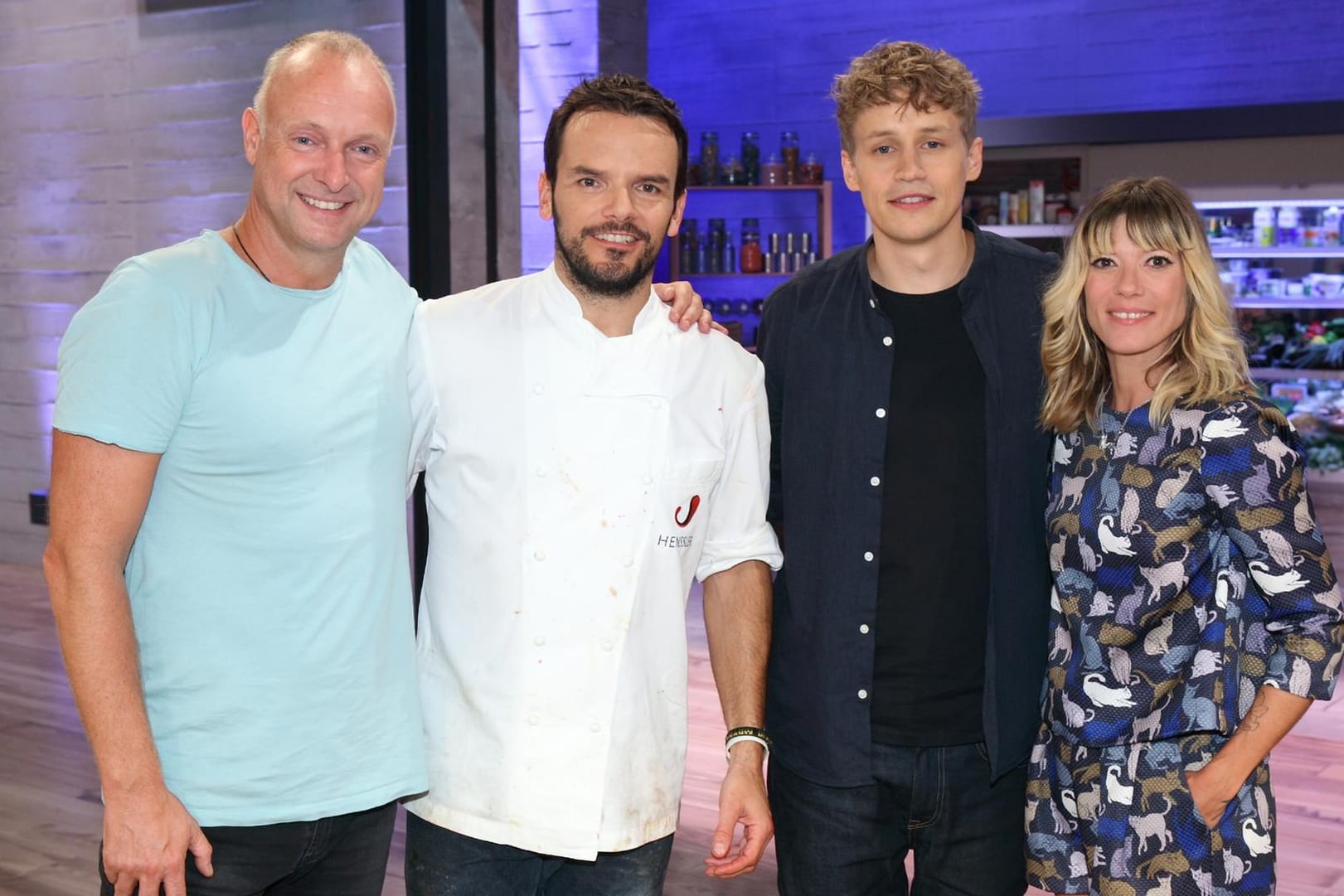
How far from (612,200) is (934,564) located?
707 millimetres

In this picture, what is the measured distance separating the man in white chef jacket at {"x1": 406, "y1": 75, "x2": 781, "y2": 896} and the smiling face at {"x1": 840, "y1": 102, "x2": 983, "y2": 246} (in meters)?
0.32

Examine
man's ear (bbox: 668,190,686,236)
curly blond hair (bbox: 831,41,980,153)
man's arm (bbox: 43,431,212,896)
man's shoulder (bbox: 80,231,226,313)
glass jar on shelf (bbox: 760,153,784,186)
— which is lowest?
man's arm (bbox: 43,431,212,896)

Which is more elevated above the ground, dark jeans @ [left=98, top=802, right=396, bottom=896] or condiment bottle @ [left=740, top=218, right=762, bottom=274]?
condiment bottle @ [left=740, top=218, right=762, bottom=274]

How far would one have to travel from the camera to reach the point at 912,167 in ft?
6.39

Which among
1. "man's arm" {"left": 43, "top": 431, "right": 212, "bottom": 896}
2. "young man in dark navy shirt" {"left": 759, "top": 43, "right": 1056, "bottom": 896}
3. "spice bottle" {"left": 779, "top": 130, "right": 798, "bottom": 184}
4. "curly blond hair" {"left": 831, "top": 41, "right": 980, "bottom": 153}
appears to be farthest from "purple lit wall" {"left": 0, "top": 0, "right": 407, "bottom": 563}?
"man's arm" {"left": 43, "top": 431, "right": 212, "bottom": 896}

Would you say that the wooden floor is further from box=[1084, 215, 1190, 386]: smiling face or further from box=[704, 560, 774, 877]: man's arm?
box=[1084, 215, 1190, 386]: smiling face

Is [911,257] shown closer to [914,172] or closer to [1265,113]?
[914,172]

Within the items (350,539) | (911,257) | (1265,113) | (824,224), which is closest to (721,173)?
(824,224)

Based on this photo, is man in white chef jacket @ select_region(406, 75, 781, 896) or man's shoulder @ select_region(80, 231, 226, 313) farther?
man in white chef jacket @ select_region(406, 75, 781, 896)

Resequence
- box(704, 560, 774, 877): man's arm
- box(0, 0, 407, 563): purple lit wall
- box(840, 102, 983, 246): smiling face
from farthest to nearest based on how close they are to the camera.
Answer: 1. box(0, 0, 407, 563): purple lit wall
2. box(840, 102, 983, 246): smiling face
3. box(704, 560, 774, 877): man's arm

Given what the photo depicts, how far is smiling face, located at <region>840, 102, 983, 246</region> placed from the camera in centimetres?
195

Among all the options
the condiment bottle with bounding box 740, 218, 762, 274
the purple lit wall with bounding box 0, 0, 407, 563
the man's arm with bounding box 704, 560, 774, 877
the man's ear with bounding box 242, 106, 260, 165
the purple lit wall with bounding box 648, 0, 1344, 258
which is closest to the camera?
the man's ear with bounding box 242, 106, 260, 165

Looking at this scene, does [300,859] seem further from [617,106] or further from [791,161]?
[791,161]

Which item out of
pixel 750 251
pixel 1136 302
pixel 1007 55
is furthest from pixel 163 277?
pixel 1007 55
